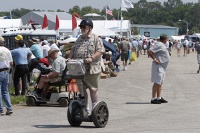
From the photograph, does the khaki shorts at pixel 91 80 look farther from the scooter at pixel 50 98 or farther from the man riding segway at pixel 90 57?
the scooter at pixel 50 98

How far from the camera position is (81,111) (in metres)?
11.6

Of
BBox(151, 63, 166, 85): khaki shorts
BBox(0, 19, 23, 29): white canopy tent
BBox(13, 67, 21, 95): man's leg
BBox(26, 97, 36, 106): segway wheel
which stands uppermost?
BBox(0, 19, 23, 29): white canopy tent

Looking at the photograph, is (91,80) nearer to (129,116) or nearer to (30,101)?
(129,116)

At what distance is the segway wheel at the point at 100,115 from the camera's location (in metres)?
11.4

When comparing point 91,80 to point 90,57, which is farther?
point 91,80

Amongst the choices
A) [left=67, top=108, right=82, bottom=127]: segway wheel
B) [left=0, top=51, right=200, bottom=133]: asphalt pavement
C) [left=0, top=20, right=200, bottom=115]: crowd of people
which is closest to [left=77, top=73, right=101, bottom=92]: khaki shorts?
[left=0, top=20, right=200, bottom=115]: crowd of people

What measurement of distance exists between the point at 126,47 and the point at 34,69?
1265 cm

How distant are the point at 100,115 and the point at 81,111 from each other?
357 millimetres

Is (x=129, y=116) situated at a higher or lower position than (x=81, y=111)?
lower

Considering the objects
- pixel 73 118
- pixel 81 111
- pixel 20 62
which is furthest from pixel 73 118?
pixel 20 62

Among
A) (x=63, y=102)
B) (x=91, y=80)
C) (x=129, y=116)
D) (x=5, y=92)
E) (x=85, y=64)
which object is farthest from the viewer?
(x=63, y=102)

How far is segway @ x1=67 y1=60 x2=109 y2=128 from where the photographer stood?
11273 mm

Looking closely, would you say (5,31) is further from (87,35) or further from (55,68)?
(87,35)

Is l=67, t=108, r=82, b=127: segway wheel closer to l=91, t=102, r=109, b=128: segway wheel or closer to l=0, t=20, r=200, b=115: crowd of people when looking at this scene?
l=0, t=20, r=200, b=115: crowd of people
